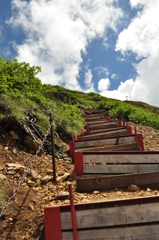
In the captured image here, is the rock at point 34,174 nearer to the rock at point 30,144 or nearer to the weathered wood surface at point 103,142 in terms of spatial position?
the rock at point 30,144

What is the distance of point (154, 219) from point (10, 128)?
4.30 metres

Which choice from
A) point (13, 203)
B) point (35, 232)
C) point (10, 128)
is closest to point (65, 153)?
point (10, 128)

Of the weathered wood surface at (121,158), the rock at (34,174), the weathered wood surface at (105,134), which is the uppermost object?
the weathered wood surface at (105,134)

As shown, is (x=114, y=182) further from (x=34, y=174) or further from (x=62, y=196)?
(x=34, y=174)

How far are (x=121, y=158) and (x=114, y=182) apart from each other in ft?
2.69

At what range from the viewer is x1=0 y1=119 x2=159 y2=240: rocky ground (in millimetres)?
2709

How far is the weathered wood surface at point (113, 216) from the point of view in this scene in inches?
95.0

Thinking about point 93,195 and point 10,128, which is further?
point 10,128

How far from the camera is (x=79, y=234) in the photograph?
238 cm

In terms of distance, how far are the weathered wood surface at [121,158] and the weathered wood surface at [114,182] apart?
65cm

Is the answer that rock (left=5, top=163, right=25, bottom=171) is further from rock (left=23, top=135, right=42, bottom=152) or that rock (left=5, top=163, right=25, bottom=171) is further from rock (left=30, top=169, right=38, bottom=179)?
rock (left=23, top=135, right=42, bottom=152)

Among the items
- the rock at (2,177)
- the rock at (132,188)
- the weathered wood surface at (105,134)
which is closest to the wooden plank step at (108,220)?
the rock at (132,188)

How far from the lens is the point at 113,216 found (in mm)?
2438

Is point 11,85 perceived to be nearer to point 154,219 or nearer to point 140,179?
point 140,179
